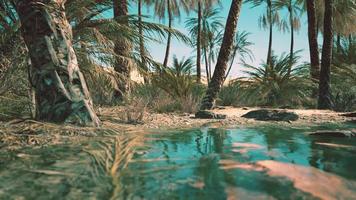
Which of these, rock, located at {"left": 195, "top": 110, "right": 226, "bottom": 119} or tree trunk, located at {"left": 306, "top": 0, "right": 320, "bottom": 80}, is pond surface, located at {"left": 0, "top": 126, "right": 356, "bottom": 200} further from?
tree trunk, located at {"left": 306, "top": 0, "right": 320, "bottom": 80}

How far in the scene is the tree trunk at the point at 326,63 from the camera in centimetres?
1271

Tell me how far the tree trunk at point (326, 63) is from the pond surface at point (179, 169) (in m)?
8.09

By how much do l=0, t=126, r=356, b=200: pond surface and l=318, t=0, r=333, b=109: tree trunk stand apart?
26.5 feet

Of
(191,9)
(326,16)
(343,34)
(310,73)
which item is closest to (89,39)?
(326,16)

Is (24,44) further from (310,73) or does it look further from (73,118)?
(310,73)

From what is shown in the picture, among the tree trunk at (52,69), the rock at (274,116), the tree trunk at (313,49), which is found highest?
the tree trunk at (313,49)

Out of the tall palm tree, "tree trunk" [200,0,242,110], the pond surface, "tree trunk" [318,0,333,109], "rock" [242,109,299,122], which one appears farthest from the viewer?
the tall palm tree

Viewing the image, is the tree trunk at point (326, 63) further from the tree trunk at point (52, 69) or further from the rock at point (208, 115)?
the tree trunk at point (52, 69)

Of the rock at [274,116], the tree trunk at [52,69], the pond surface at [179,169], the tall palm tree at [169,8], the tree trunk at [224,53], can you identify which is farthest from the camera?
the tall palm tree at [169,8]

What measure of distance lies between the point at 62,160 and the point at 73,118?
6.93 feet

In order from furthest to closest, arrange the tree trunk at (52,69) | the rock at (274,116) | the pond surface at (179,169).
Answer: the rock at (274,116) < the tree trunk at (52,69) < the pond surface at (179,169)

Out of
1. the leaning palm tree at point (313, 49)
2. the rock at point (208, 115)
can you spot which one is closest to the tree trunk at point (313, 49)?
the leaning palm tree at point (313, 49)

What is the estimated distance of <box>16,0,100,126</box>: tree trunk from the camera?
5781 millimetres

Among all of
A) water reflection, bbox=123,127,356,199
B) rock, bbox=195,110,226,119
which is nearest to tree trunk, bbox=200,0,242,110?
rock, bbox=195,110,226,119
